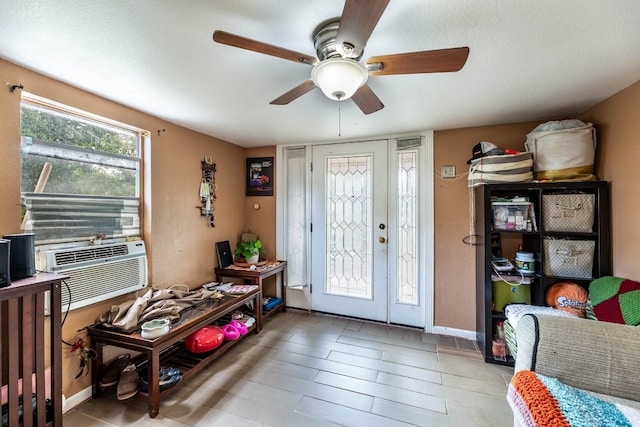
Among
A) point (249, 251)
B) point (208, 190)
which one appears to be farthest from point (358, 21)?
point (249, 251)

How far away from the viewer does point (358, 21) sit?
93 cm

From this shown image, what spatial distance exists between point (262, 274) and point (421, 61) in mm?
2440

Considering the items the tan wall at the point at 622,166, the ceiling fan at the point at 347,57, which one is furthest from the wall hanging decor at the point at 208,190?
the tan wall at the point at 622,166

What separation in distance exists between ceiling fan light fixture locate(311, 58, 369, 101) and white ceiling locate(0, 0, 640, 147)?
0.62 feet

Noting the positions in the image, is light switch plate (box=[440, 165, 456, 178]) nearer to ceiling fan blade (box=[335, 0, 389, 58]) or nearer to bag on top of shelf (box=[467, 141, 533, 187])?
bag on top of shelf (box=[467, 141, 533, 187])

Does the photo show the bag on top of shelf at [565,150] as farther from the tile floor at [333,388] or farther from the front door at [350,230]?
the tile floor at [333,388]

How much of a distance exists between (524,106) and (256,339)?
3.14 m

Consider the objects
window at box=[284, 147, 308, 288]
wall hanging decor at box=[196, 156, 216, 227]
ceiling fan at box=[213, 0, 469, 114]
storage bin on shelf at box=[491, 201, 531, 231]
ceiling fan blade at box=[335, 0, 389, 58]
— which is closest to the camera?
ceiling fan blade at box=[335, 0, 389, 58]

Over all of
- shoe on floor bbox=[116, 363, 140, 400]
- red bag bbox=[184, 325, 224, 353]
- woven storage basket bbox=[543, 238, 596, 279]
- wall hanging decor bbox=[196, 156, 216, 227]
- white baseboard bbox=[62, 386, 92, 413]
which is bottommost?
white baseboard bbox=[62, 386, 92, 413]

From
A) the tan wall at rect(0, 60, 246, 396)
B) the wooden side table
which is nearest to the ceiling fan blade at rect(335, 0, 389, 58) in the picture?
the tan wall at rect(0, 60, 246, 396)

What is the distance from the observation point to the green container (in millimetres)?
2254

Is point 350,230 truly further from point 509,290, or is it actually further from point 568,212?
point 568,212

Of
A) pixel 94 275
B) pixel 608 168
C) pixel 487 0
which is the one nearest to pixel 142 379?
pixel 94 275

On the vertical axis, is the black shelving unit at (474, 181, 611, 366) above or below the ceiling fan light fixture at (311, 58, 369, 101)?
below
